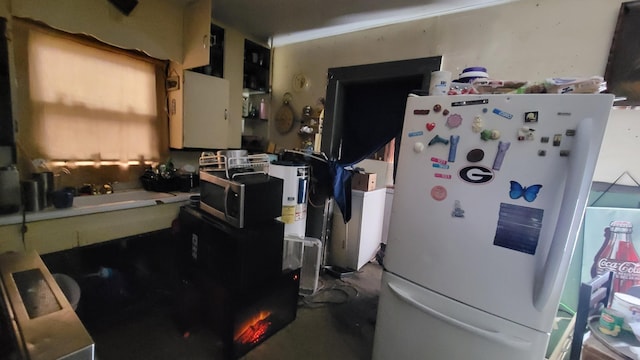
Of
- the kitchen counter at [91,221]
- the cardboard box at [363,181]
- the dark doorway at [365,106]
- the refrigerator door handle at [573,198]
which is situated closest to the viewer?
the refrigerator door handle at [573,198]

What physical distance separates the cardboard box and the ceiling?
134 cm

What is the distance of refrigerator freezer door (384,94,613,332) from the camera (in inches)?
34.8

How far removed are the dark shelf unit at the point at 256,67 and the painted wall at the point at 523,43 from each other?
2.82 feet

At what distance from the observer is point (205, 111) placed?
224cm

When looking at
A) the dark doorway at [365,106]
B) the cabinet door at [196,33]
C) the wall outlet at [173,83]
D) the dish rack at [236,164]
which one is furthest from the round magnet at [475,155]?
the wall outlet at [173,83]

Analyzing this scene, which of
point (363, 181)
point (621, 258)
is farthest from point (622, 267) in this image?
point (363, 181)

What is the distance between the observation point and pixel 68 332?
1.57ft

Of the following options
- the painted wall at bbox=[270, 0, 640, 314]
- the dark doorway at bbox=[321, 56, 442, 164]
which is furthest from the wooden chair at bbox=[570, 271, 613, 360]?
the dark doorway at bbox=[321, 56, 442, 164]

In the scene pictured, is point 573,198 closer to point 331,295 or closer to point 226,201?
point 226,201

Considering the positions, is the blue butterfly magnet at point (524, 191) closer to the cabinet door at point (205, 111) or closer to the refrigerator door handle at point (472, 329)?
the refrigerator door handle at point (472, 329)

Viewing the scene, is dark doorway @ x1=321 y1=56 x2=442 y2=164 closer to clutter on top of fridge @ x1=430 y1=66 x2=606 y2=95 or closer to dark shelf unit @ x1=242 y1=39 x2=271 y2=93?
dark shelf unit @ x1=242 y1=39 x2=271 y2=93

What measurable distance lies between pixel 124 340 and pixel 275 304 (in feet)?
2.98

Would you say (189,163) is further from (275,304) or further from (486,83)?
(486,83)

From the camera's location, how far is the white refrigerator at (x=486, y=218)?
895 millimetres
